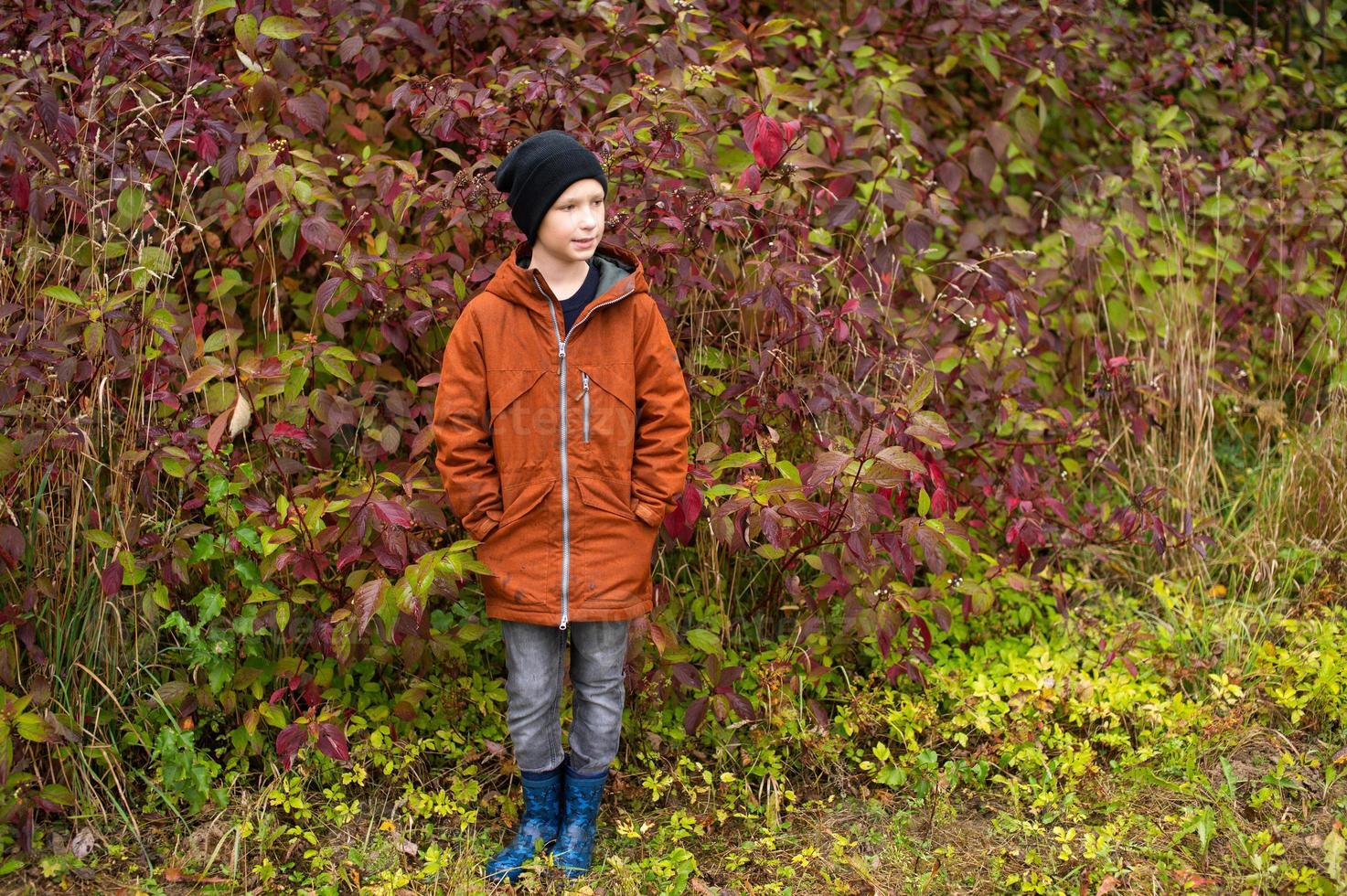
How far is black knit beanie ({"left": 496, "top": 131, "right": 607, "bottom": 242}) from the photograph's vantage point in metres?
2.49

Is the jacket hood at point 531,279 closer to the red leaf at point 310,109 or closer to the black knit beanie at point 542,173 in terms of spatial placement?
the black knit beanie at point 542,173

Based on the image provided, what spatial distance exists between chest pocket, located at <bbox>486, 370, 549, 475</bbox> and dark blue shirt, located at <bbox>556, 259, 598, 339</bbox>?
0.45 feet

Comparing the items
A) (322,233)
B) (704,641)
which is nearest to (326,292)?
(322,233)

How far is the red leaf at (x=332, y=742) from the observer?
2857mm

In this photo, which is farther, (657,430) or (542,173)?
(657,430)

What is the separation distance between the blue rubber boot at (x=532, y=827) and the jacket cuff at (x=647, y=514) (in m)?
0.68

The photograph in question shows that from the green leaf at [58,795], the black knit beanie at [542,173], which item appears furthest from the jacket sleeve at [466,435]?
the green leaf at [58,795]

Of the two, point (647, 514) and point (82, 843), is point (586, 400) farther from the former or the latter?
point (82, 843)

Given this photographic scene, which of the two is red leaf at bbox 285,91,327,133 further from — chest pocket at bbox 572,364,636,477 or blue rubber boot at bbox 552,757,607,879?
blue rubber boot at bbox 552,757,607,879

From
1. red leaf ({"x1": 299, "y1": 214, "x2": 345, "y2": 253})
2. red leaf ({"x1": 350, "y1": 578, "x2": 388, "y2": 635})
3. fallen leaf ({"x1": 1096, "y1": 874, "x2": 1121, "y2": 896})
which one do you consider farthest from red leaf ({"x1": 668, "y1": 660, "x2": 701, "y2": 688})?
red leaf ({"x1": 299, "y1": 214, "x2": 345, "y2": 253})

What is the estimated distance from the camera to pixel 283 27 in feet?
10.2

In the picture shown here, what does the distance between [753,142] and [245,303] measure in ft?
5.35

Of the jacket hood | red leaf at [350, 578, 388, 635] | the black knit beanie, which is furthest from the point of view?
red leaf at [350, 578, 388, 635]

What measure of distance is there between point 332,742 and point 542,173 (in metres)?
1.42
